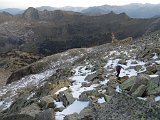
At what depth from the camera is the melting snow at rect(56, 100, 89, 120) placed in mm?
13634

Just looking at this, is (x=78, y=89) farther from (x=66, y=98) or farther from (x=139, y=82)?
(x=139, y=82)

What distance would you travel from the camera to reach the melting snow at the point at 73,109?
13.6 m

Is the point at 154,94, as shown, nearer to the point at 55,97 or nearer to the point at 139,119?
the point at 139,119

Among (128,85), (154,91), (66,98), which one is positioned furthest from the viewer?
(66,98)

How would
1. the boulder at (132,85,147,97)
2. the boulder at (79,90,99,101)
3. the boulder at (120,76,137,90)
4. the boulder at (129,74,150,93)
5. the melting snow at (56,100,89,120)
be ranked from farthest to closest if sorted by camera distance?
the boulder at (79,90,99,101)
the boulder at (120,76,137,90)
the melting snow at (56,100,89,120)
the boulder at (129,74,150,93)
the boulder at (132,85,147,97)

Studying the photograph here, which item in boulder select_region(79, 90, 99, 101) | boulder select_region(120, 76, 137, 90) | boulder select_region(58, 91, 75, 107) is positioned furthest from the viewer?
boulder select_region(58, 91, 75, 107)

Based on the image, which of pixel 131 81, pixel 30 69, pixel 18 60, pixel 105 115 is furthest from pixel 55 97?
pixel 18 60

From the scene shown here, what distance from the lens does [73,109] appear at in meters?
14.3

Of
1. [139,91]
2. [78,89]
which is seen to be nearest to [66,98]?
[78,89]

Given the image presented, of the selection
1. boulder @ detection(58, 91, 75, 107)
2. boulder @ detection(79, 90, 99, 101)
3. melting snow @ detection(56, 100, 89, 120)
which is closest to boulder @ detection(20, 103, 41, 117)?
melting snow @ detection(56, 100, 89, 120)

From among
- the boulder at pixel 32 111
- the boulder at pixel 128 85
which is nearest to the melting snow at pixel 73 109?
the boulder at pixel 32 111

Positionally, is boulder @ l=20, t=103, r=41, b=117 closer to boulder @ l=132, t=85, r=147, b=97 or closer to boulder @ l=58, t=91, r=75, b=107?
boulder @ l=58, t=91, r=75, b=107

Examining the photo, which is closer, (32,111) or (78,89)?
(32,111)

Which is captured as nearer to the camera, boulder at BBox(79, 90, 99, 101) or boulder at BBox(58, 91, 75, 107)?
boulder at BBox(79, 90, 99, 101)
